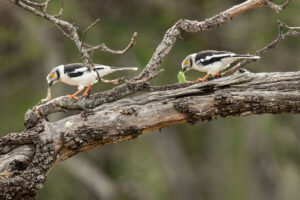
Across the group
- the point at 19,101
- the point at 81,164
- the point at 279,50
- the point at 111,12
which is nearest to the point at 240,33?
the point at 279,50

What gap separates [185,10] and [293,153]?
6202 mm

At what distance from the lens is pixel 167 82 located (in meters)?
16.6

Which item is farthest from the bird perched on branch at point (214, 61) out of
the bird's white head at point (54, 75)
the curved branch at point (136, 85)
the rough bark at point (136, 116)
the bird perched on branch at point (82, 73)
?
the bird's white head at point (54, 75)

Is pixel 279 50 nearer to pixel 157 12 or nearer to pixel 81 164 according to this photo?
pixel 157 12

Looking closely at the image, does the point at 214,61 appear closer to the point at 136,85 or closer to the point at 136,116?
the point at 136,85

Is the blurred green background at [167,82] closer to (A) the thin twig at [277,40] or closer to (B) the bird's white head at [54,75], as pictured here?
(B) the bird's white head at [54,75]

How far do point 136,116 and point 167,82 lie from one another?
9.87 m

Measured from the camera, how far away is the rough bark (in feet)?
21.6

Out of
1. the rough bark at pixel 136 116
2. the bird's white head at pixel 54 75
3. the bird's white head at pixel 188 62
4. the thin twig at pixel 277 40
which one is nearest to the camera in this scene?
the rough bark at pixel 136 116

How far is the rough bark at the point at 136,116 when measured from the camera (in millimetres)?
6594

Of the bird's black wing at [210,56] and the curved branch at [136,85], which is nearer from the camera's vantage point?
the curved branch at [136,85]

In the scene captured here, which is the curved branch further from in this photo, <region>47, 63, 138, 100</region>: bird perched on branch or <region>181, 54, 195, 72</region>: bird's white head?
<region>181, 54, 195, 72</region>: bird's white head

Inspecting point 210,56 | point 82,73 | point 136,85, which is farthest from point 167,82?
point 136,85

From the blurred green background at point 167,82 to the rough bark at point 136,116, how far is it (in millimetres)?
7845
